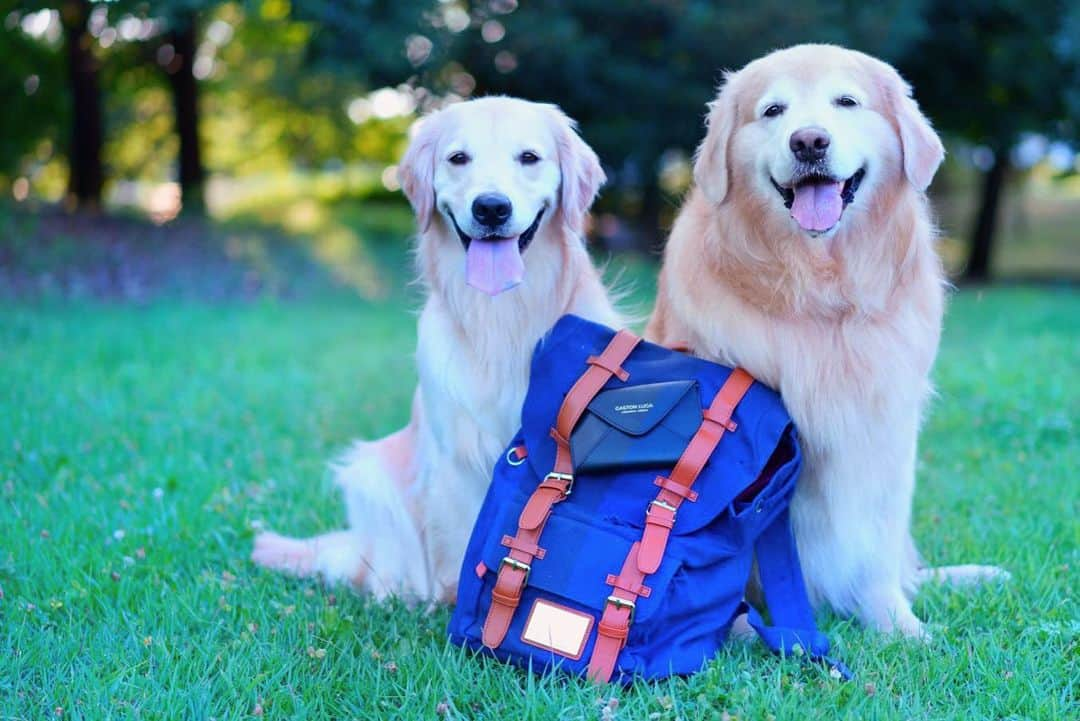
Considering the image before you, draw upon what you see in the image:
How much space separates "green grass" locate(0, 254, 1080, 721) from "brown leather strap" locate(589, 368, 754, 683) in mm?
112

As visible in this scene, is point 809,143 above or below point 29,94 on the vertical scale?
above

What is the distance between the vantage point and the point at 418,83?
37.8 ft

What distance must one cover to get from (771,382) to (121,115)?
23722 mm

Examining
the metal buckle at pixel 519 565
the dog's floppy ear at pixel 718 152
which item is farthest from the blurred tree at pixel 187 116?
the metal buckle at pixel 519 565

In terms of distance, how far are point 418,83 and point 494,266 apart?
8.97m

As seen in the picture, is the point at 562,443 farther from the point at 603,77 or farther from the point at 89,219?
the point at 89,219

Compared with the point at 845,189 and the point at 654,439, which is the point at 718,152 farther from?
the point at 654,439

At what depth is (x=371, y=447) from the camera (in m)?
3.82

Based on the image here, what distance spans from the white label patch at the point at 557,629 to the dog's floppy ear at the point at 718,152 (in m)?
1.30

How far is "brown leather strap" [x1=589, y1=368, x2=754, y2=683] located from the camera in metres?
2.62

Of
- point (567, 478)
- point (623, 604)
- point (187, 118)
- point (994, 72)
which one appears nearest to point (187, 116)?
point (187, 118)

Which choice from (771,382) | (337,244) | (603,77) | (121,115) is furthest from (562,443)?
(121,115)

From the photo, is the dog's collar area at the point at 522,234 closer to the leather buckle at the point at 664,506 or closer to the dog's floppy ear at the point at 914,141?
the leather buckle at the point at 664,506

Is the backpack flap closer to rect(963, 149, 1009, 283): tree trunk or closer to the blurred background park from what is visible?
the blurred background park
